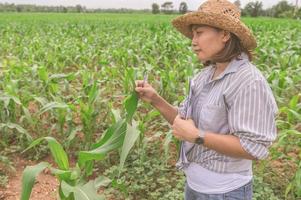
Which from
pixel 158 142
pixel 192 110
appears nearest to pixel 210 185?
pixel 192 110

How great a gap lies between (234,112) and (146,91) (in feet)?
1.65

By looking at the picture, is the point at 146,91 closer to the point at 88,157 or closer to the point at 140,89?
the point at 140,89

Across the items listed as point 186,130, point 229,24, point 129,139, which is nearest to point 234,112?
point 186,130

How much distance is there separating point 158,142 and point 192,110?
189cm

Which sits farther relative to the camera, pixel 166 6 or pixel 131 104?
pixel 166 6

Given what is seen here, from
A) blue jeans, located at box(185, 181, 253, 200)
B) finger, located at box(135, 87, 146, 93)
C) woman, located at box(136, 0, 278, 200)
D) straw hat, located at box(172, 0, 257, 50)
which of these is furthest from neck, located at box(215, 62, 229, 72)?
blue jeans, located at box(185, 181, 253, 200)

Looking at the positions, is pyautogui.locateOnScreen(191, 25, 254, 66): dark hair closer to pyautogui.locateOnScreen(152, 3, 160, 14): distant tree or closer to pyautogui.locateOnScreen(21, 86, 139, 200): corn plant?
pyautogui.locateOnScreen(21, 86, 139, 200): corn plant

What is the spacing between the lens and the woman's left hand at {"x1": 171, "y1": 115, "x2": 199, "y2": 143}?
1.61 m

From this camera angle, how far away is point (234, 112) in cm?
156

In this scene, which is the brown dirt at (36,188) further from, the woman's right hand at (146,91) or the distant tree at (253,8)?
the distant tree at (253,8)

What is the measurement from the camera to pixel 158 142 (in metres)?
3.67

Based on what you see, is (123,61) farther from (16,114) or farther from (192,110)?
(192,110)

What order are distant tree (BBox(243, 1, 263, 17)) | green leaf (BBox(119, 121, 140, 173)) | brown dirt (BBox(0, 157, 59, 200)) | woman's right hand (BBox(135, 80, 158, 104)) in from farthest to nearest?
distant tree (BBox(243, 1, 263, 17))
brown dirt (BBox(0, 157, 59, 200))
woman's right hand (BBox(135, 80, 158, 104))
green leaf (BBox(119, 121, 140, 173))

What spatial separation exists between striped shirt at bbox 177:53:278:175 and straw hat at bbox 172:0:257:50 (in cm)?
9
